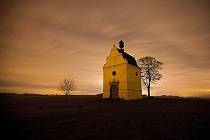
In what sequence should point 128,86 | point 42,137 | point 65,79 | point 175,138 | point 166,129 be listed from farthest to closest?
point 65,79 < point 128,86 < point 166,129 < point 42,137 < point 175,138

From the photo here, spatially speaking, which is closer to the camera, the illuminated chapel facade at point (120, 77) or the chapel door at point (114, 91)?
the illuminated chapel facade at point (120, 77)

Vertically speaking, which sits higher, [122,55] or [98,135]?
[122,55]

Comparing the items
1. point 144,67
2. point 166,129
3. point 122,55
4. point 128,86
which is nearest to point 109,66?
point 122,55

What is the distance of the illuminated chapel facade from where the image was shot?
33938 mm

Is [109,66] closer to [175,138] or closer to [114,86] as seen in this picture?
[114,86]

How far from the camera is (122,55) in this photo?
35625mm

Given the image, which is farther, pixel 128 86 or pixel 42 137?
pixel 128 86

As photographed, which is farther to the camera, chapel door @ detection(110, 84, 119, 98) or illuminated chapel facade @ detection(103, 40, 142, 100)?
chapel door @ detection(110, 84, 119, 98)

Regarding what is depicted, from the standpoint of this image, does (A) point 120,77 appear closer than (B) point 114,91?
Yes

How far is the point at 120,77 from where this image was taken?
34.7 m

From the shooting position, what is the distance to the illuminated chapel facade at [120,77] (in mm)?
33938

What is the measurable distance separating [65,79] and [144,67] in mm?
23946

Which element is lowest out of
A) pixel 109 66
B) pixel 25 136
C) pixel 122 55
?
pixel 25 136

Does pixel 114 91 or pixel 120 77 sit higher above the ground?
pixel 120 77
